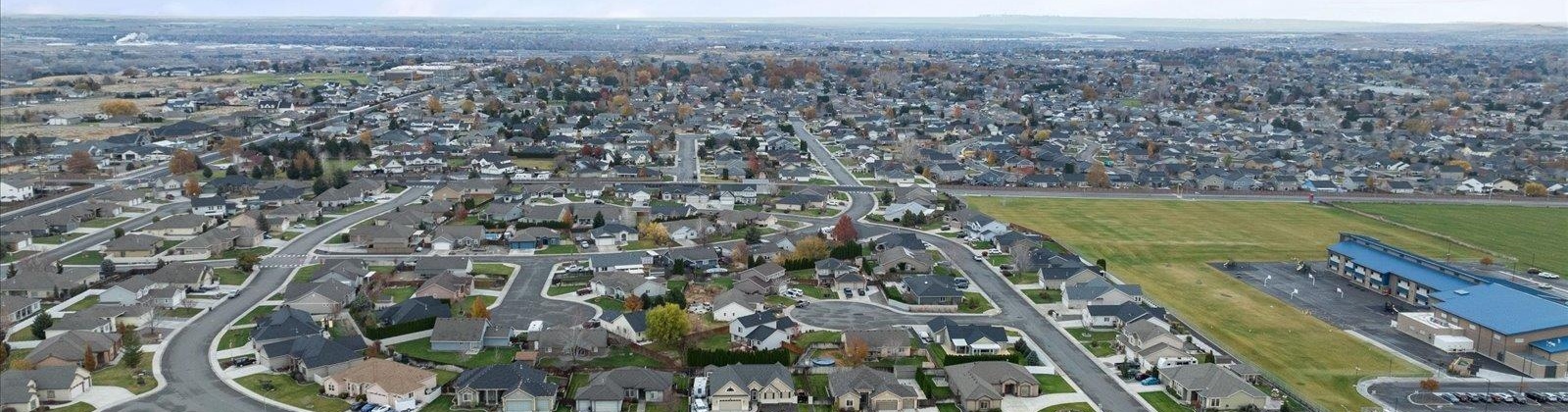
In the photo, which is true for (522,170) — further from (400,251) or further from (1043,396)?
(1043,396)

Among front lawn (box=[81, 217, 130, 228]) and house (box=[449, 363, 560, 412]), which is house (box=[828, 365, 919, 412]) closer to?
house (box=[449, 363, 560, 412])

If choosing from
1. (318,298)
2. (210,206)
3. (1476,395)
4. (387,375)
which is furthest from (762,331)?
(210,206)

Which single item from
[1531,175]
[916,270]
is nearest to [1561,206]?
[1531,175]

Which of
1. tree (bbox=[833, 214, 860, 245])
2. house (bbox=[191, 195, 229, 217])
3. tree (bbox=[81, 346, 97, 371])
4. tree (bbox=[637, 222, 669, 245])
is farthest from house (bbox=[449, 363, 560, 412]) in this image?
house (bbox=[191, 195, 229, 217])

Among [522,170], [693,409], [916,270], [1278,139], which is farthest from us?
[1278,139]

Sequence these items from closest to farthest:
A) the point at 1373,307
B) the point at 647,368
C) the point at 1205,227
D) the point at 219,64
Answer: the point at 647,368 → the point at 1373,307 → the point at 1205,227 → the point at 219,64

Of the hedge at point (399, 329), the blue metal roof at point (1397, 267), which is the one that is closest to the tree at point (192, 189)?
the hedge at point (399, 329)

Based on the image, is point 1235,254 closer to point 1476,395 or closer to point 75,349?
point 1476,395
